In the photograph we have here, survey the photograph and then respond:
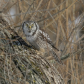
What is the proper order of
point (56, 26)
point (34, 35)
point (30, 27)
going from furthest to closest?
1. point (56, 26)
2. point (34, 35)
3. point (30, 27)

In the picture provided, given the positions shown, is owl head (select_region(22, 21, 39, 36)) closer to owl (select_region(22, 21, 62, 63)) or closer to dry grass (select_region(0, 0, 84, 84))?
owl (select_region(22, 21, 62, 63))

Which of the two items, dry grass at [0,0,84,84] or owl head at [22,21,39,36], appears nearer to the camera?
dry grass at [0,0,84,84]

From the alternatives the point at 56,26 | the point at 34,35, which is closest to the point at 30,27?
the point at 34,35

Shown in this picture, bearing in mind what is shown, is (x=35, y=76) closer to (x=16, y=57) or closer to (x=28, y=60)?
(x=28, y=60)

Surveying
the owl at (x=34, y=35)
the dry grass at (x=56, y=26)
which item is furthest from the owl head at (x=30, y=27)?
the dry grass at (x=56, y=26)

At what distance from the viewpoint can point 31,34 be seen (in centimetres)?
397

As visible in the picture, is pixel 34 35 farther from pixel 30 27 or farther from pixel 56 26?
pixel 56 26

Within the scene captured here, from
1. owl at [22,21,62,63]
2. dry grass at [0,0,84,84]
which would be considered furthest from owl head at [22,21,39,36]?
dry grass at [0,0,84,84]

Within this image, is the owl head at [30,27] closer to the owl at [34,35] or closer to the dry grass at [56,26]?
the owl at [34,35]

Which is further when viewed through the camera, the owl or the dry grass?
the owl

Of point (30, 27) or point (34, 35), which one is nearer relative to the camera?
point (30, 27)

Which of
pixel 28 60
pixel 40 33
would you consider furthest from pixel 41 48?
pixel 28 60

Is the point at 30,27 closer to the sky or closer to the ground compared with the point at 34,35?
closer to the sky

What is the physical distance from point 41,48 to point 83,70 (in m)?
1.59
